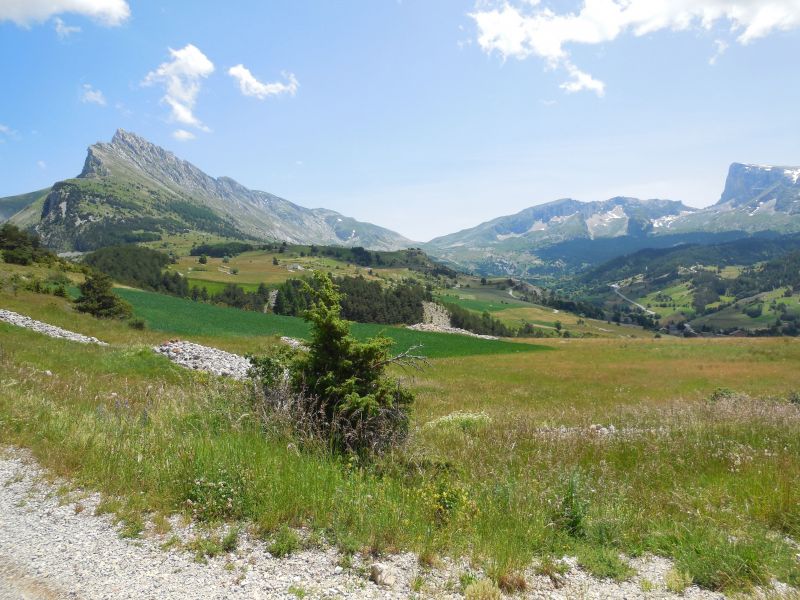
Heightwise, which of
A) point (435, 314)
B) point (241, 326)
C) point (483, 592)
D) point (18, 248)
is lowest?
point (435, 314)

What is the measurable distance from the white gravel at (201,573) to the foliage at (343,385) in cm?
269

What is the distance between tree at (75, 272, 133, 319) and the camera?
41.8 metres

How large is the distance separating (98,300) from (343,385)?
4441 centimetres

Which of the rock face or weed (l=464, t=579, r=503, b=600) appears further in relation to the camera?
the rock face

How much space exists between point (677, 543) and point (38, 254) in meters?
84.2

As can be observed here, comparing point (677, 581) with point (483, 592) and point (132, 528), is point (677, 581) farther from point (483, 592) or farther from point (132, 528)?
point (132, 528)

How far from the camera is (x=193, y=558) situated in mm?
4719

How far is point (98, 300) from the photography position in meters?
42.6

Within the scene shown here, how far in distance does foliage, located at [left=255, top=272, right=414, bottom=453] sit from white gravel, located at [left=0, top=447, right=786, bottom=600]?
2.69 m

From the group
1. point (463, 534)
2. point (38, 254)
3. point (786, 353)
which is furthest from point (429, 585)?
point (38, 254)

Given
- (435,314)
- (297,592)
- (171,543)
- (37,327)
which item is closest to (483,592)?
(297,592)

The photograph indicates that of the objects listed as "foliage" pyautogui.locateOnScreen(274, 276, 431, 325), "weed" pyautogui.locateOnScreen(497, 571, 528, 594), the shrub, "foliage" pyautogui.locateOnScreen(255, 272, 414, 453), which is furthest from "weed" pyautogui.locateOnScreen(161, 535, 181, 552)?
"foliage" pyautogui.locateOnScreen(274, 276, 431, 325)

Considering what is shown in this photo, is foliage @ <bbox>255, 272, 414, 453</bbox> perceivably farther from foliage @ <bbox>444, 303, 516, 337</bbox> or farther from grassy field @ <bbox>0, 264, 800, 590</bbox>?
foliage @ <bbox>444, 303, 516, 337</bbox>

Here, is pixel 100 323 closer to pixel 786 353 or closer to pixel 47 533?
pixel 47 533
